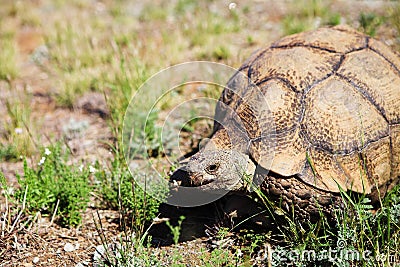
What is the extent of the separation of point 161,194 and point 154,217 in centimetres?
20

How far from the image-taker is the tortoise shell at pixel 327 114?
3166 mm

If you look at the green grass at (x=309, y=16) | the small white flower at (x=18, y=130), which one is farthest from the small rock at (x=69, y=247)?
the green grass at (x=309, y=16)

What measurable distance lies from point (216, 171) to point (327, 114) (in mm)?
921

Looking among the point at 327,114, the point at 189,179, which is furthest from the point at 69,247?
the point at 327,114

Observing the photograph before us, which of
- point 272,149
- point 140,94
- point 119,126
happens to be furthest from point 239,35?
point 272,149

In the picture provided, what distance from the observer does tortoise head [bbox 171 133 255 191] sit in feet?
10.1

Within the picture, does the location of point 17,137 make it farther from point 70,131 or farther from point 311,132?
point 311,132

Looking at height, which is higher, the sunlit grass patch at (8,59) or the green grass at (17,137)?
the sunlit grass patch at (8,59)

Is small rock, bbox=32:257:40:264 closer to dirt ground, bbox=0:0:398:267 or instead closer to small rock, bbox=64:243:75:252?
dirt ground, bbox=0:0:398:267

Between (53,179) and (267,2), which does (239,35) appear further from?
(53,179)

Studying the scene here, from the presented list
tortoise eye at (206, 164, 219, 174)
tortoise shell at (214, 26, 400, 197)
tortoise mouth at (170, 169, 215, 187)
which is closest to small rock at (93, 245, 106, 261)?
tortoise mouth at (170, 169, 215, 187)

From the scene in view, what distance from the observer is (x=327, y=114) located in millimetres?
3236

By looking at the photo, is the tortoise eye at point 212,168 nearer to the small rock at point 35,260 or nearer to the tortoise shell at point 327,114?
the tortoise shell at point 327,114

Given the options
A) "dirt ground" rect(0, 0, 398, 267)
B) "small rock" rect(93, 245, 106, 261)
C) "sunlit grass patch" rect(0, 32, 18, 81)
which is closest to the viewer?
"small rock" rect(93, 245, 106, 261)
